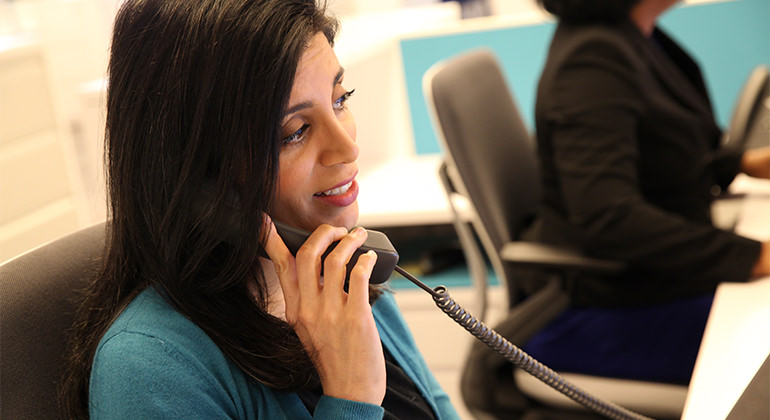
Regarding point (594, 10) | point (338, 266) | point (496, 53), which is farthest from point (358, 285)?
point (496, 53)

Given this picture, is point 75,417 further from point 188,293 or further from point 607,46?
point 607,46

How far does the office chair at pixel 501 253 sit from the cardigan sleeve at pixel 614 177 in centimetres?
6

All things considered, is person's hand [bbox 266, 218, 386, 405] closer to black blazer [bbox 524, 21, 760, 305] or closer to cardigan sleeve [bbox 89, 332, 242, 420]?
cardigan sleeve [bbox 89, 332, 242, 420]

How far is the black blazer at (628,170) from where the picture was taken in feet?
4.68

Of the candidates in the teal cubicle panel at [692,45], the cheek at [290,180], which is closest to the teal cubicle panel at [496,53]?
the teal cubicle panel at [692,45]

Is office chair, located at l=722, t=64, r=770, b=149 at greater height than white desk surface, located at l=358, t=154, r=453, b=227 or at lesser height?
greater

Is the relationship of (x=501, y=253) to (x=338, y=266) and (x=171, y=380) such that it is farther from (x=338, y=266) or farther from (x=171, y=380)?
(x=171, y=380)

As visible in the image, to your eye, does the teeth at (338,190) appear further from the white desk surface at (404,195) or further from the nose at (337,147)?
the white desk surface at (404,195)

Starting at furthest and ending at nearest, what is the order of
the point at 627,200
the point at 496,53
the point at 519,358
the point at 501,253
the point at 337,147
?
the point at 496,53
the point at 501,253
the point at 627,200
the point at 519,358
the point at 337,147

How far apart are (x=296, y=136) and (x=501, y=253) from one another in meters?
0.82

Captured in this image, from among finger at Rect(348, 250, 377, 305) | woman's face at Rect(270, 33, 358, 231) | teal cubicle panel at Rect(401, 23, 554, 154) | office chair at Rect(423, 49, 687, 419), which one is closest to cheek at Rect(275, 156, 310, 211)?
Result: woman's face at Rect(270, 33, 358, 231)

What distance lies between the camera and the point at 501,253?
1.54 m

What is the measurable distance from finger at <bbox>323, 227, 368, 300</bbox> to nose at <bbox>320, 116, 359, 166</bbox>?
8 cm

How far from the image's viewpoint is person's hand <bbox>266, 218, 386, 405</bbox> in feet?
2.47
